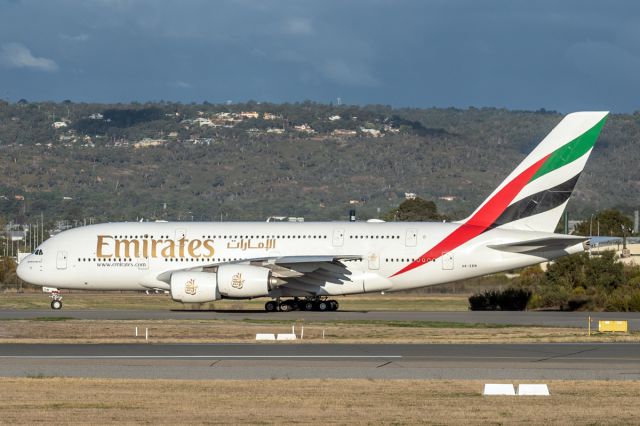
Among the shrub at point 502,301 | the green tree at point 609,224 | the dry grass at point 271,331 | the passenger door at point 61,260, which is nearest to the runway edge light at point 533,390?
the dry grass at point 271,331

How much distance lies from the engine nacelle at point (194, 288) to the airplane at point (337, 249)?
4 centimetres

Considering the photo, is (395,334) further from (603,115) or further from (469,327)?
(603,115)

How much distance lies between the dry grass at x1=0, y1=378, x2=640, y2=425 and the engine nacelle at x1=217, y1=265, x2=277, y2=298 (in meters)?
20.1

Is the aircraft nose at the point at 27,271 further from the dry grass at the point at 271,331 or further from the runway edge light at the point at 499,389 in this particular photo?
the runway edge light at the point at 499,389

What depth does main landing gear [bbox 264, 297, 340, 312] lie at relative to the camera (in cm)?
4291

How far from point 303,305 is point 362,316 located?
16.8ft

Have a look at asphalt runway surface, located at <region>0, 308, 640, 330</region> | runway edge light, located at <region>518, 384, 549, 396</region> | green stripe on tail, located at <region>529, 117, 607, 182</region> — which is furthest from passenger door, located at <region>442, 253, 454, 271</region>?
runway edge light, located at <region>518, 384, 549, 396</region>

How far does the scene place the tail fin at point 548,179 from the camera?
4156 centimetres

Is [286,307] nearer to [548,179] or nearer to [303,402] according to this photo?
[548,179]

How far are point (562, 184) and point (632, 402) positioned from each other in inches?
951

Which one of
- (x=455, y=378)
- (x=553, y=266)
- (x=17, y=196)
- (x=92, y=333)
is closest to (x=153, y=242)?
(x=92, y=333)

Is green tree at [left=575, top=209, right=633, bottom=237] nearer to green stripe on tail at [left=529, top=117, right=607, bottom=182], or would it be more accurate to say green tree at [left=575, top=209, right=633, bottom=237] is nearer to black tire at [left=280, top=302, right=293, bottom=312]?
green stripe on tail at [left=529, top=117, right=607, bottom=182]

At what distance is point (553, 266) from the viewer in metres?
53.0

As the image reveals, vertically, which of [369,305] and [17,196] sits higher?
[17,196]
